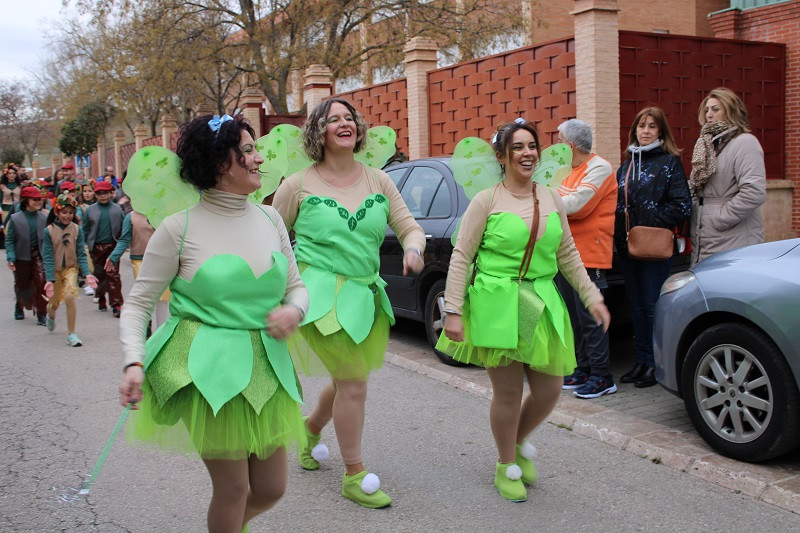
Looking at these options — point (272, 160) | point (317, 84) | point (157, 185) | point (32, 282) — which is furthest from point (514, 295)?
point (317, 84)

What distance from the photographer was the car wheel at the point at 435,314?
294 inches

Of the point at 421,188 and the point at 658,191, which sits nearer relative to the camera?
the point at 658,191

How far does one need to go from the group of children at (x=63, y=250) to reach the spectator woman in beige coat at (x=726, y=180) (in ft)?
19.4

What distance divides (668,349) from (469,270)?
1.58 metres

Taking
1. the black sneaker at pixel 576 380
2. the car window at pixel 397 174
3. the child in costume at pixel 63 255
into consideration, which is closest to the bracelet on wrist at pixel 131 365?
the black sneaker at pixel 576 380

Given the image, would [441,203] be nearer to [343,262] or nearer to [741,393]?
[343,262]

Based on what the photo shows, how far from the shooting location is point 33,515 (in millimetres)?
4445

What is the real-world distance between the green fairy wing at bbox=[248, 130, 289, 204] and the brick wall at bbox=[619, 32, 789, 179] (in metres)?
7.68

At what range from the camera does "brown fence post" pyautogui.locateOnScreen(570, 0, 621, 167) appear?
10.8m

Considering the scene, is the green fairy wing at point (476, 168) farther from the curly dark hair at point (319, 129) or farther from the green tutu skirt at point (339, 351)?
the green tutu skirt at point (339, 351)

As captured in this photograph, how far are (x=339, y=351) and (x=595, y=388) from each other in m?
2.70

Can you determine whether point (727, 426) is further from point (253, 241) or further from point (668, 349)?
point (253, 241)

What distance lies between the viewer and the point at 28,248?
1095 cm

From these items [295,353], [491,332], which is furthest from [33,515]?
[491,332]
